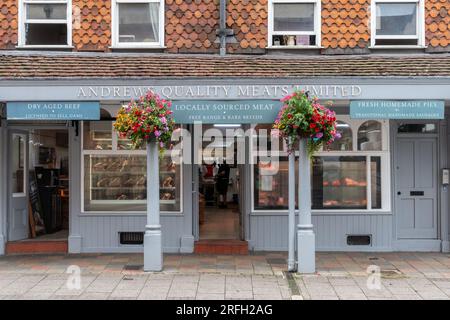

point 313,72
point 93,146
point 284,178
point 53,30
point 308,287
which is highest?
point 53,30

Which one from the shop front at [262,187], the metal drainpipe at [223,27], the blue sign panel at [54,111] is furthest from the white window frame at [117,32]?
the blue sign panel at [54,111]

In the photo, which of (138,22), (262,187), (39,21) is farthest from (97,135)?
(262,187)

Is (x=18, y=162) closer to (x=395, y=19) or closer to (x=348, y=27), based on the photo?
(x=348, y=27)

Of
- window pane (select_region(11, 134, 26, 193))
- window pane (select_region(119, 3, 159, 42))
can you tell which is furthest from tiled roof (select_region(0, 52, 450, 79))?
window pane (select_region(11, 134, 26, 193))

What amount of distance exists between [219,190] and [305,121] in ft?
23.0

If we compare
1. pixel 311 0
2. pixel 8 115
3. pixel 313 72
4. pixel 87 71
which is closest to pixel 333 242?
pixel 313 72

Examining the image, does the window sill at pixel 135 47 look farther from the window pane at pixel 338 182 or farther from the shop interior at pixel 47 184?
the window pane at pixel 338 182

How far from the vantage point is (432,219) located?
10242mm

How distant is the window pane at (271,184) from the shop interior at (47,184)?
13.8 ft

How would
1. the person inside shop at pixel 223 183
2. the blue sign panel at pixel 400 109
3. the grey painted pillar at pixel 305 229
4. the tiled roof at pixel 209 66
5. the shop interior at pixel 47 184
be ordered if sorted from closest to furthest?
1. the grey painted pillar at pixel 305 229
2. the blue sign panel at pixel 400 109
3. the tiled roof at pixel 209 66
4. the shop interior at pixel 47 184
5. the person inside shop at pixel 223 183

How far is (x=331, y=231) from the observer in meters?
10.1

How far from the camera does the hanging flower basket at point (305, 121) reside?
7.86 metres

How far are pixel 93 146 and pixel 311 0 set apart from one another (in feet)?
17.5

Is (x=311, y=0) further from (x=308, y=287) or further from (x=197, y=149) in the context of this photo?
(x=308, y=287)
